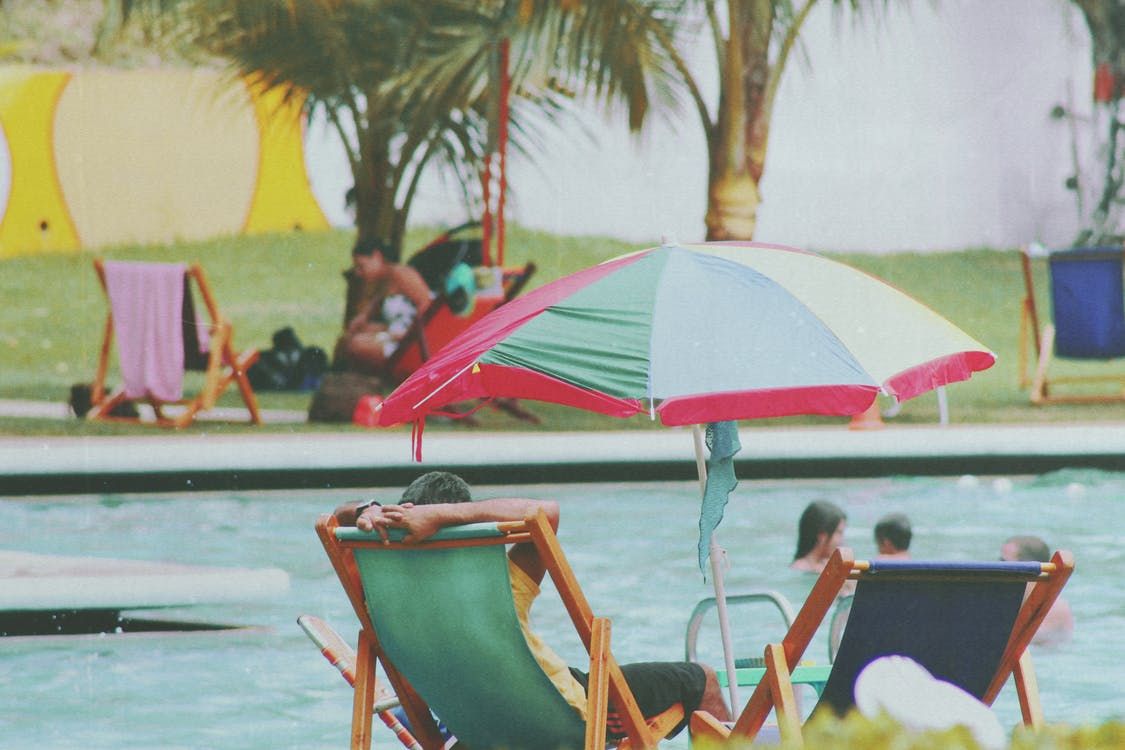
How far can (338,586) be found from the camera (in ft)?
24.9

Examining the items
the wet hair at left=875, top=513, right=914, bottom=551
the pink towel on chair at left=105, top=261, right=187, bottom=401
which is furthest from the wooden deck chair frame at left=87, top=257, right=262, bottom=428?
the wet hair at left=875, top=513, right=914, bottom=551

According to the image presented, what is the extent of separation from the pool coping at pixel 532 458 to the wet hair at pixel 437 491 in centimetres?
588

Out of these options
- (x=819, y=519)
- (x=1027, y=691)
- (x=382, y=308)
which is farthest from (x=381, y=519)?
(x=382, y=308)

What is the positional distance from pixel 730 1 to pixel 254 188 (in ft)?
17.2

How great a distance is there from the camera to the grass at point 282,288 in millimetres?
16281

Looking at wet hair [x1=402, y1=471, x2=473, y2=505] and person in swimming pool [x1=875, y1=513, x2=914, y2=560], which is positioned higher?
wet hair [x1=402, y1=471, x2=473, y2=505]

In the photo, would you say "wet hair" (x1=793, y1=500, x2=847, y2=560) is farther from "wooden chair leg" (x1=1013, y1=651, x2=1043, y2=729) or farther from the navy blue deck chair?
the navy blue deck chair

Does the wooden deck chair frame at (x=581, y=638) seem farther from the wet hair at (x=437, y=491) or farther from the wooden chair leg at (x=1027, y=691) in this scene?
the wooden chair leg at (x=1027, y=691)

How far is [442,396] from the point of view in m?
3.69

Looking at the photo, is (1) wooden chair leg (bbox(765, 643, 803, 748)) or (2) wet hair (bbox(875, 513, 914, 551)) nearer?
(1) wooden chair leg (bbox(765, 643, 803, 748))

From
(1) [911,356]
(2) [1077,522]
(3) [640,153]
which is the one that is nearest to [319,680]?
(1) [911,356]

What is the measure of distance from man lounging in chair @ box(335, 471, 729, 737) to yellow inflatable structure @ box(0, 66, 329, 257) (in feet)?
45.2

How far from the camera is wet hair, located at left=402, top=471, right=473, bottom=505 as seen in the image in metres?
3.62

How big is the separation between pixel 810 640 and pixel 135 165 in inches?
598
